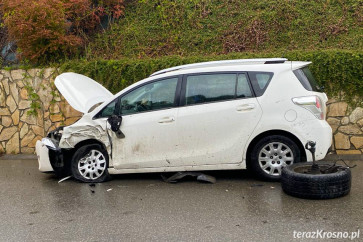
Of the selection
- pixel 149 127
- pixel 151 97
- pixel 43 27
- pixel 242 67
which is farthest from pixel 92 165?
pixel 43 27

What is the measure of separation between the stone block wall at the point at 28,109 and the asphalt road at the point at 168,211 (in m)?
2.86

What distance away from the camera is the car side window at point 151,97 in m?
7.51

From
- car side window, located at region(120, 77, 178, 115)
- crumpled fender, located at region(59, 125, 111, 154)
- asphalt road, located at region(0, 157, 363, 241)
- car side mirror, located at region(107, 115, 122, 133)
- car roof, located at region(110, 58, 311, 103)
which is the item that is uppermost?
car roof, located at region(110, 58, 311, 103)

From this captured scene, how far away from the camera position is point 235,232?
204 inches

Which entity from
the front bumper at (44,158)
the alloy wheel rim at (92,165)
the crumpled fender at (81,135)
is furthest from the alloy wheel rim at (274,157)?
the front bumper at (44,158)

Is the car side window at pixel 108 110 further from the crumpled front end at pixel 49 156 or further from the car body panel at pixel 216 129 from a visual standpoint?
the car body panel at pixel 216 129

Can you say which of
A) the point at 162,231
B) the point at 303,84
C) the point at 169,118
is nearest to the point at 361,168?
the point at 303,84

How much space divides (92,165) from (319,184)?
356 cm

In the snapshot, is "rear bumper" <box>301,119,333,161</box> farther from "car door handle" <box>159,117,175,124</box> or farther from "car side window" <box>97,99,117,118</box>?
"car side window" <box>97,99,117,118</box>

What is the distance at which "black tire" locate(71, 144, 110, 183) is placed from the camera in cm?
773

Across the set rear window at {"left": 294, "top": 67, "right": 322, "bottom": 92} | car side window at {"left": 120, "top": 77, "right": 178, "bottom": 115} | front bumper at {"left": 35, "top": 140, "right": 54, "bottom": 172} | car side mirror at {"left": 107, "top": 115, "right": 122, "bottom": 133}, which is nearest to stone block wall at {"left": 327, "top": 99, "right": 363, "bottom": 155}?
rear window at {"left": 294, "top": 67, "right": 322, "bottom": 92}

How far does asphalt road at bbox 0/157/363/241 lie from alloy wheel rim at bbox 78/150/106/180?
22cm

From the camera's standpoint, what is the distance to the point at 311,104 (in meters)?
7.02

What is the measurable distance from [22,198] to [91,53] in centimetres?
549
